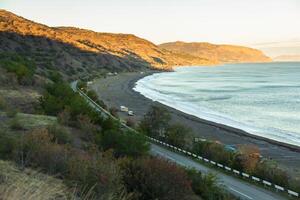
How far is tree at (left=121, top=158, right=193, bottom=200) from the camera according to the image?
966cm

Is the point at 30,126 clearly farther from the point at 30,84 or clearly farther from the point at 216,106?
the point at 216,106

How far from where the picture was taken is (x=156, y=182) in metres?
9.75

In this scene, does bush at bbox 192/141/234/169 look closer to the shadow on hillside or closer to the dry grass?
the dry grass

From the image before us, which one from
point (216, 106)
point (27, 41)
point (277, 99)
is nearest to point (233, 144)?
point (216, 106)

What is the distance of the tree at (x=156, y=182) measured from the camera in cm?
966

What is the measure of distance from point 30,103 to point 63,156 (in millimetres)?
18444

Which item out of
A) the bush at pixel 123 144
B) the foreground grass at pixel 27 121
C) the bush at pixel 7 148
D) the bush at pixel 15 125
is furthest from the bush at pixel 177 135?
the bush at pixel 7 148

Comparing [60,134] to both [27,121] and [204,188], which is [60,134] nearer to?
[27,121]

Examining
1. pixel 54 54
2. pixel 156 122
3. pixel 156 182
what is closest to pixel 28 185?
pixel 156 182

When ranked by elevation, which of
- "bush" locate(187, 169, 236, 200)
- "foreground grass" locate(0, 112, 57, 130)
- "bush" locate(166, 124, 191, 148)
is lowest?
"bush" locate(166, 124, 191, 148)

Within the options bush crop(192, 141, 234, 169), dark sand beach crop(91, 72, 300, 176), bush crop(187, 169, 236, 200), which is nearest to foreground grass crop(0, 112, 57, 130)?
bush crop(187, 169, 236, 200)

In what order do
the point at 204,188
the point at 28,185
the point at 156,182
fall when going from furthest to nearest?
the point at 204,188, the point at 156,182, the point at 28,185

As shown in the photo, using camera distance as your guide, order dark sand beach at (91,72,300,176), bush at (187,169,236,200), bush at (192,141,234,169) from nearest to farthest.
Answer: bush at (187,169,236,200) < bush at (192,141,234,169) < dark sand beach at (91,72,300,176)

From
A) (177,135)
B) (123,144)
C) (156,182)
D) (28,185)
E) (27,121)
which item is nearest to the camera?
(28,185)
